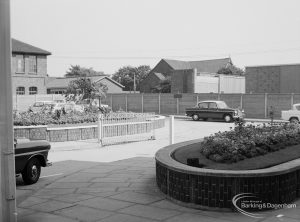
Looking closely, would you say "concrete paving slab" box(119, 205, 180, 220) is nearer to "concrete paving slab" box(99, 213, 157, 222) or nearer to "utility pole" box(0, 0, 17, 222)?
"concrete paving slab" box(99, 213, 157, 222)

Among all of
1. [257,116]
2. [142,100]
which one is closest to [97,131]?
[257,116]

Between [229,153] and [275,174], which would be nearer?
[275,174]

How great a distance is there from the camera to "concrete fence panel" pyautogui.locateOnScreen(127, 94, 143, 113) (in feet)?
157

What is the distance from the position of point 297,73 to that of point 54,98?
87.5 ft

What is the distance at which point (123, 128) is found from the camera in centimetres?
2009

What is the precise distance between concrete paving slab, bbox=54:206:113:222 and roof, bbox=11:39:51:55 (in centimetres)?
4291

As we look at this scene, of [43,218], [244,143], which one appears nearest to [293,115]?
[244,143]

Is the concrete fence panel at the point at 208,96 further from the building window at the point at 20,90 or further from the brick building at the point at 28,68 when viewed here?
the building window at the point at 20,90

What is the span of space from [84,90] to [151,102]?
69.8 feet

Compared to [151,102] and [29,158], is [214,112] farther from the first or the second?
[29,158]

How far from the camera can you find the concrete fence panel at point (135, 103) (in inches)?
1886

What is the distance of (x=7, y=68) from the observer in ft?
17.3

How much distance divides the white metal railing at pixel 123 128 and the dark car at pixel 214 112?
40.5 feet

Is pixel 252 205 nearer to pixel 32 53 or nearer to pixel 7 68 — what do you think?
pixel 7 68
